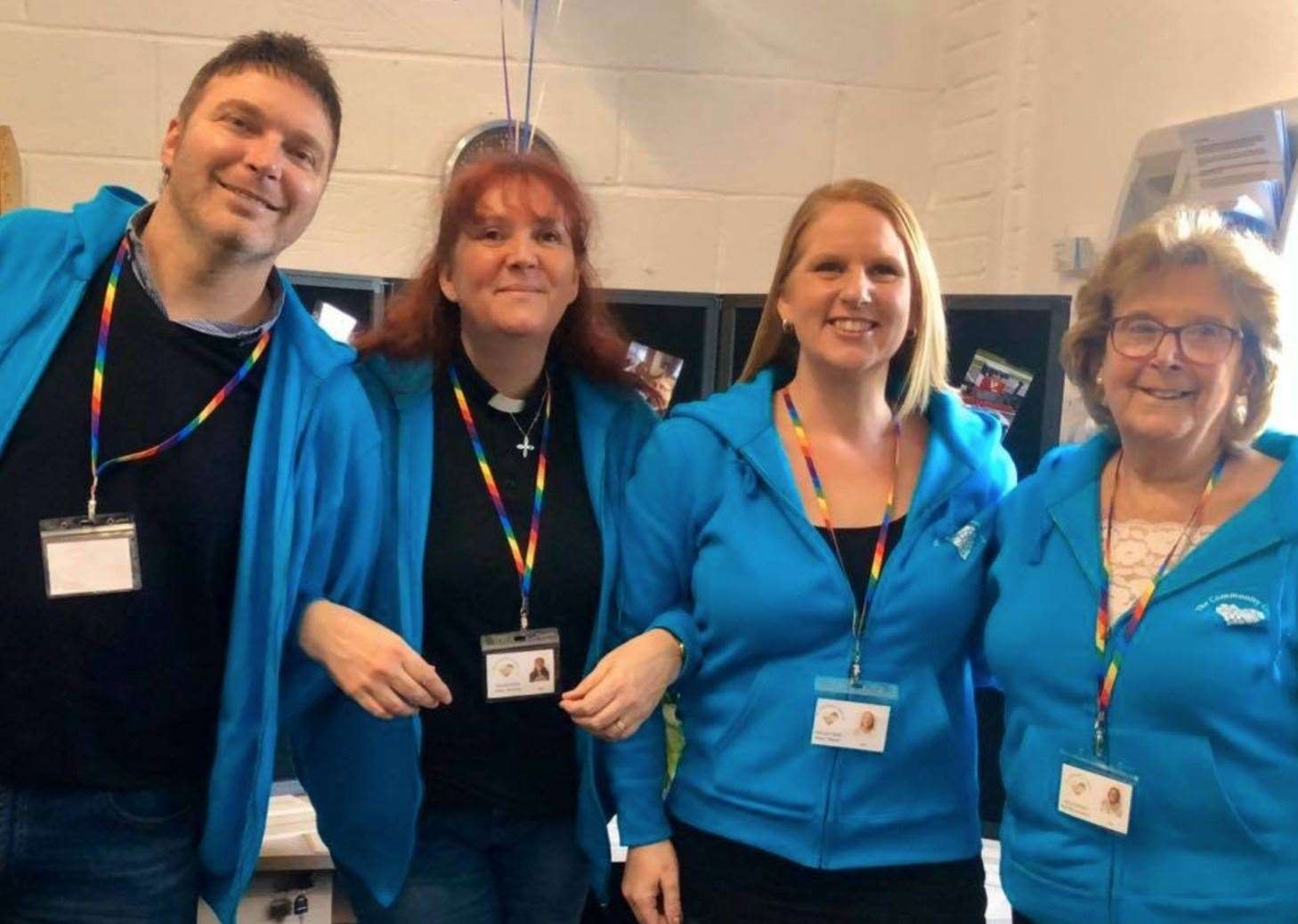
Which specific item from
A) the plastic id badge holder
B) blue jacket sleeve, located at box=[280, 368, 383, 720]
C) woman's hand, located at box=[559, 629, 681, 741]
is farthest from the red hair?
the plastic id badge holder

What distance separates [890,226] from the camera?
5.60 feet

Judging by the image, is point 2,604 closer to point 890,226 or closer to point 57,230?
point 57,230

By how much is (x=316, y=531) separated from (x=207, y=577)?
5.8 inches

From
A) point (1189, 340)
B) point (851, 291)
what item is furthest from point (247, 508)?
point (1189, 340)

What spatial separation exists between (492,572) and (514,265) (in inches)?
16.5

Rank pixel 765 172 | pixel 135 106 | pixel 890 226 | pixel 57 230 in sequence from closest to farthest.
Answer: pixel 57 230 → pixel 890 226 → pixel 135 106 → pixel 765 172

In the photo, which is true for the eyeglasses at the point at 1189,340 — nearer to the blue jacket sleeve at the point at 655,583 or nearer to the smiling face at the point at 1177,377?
the smiling face at the point at 1177,377

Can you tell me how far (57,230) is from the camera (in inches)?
60.7

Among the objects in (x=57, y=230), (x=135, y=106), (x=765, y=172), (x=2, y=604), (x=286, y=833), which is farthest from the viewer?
(x=765, y=172)

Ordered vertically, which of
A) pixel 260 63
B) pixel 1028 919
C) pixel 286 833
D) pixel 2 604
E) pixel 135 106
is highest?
pixel 135 106

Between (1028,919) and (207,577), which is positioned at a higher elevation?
(207,577)

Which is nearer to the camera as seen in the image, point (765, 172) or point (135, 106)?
point (135, 106)

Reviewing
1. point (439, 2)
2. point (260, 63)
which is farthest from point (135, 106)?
point (260, 63)

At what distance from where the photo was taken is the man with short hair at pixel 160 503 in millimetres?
1440
